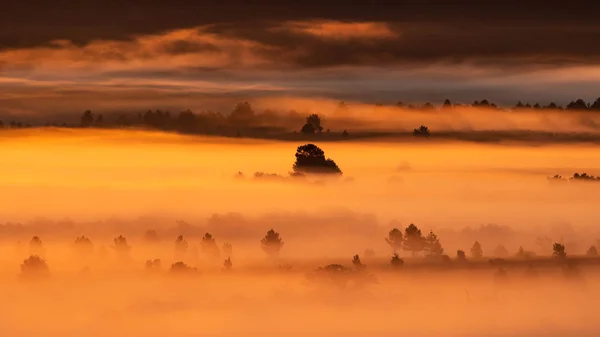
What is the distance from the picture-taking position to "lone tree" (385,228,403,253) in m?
57.9

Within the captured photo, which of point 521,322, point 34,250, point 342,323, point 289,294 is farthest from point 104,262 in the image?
point 521,322

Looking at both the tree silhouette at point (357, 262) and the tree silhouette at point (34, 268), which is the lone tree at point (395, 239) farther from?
the tree silhouette at point (34, 268)

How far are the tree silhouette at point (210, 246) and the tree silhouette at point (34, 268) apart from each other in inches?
260

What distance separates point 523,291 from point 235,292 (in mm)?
12797

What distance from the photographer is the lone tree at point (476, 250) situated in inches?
2266

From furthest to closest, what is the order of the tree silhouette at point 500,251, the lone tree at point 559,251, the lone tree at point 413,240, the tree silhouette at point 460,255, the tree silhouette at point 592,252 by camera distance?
the lone tree at point 559,251 < the tree silhouette at point 500,251 < the tree silhouette at point 592,252 < the tree silhouette at point 460,255 < the lone tree at point 413,240

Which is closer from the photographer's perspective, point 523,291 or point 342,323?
point 342,323

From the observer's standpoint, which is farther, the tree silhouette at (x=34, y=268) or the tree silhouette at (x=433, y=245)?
the tree silhouette at (x=433, y=245)

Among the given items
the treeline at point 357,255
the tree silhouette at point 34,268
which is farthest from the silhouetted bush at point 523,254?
the tree silhouette at point 34,268

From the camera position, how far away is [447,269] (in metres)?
Answer: 62.0

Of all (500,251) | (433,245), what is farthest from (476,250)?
(500,251)

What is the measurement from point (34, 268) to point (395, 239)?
16.2 metres

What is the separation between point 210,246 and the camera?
55.1 meters

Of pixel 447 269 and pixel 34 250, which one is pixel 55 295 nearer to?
pixel 34 250
